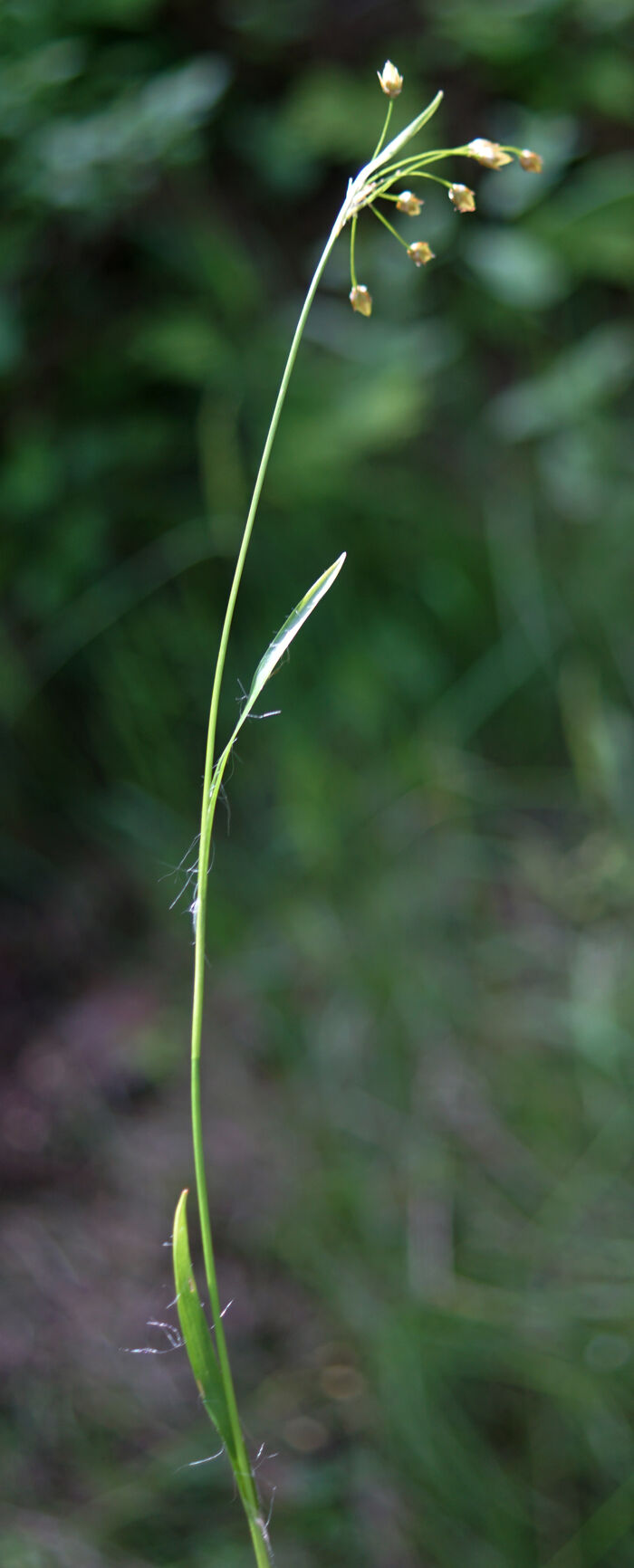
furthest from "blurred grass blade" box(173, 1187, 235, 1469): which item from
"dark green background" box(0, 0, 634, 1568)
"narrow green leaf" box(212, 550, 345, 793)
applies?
"dark green background" box(0, 0, 634, 1568)

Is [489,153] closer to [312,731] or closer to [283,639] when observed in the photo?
[283,639]

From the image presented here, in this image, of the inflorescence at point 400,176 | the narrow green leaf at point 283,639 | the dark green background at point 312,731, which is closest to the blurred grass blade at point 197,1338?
the narrow green leaf at point 283,639

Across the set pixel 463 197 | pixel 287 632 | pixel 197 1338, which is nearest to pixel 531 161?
pixel 463 197

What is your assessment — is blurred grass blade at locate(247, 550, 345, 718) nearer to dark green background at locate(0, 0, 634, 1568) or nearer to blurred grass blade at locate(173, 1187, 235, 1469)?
blurred grass blade at locate(173, 1187, 235, 1469)

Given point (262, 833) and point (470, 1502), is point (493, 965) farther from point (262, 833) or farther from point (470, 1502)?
point (470, 1502)

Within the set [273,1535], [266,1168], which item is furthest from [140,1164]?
[273,1535]

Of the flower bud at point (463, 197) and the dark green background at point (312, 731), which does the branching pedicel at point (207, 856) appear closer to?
the flower bud at point (463, 197)
